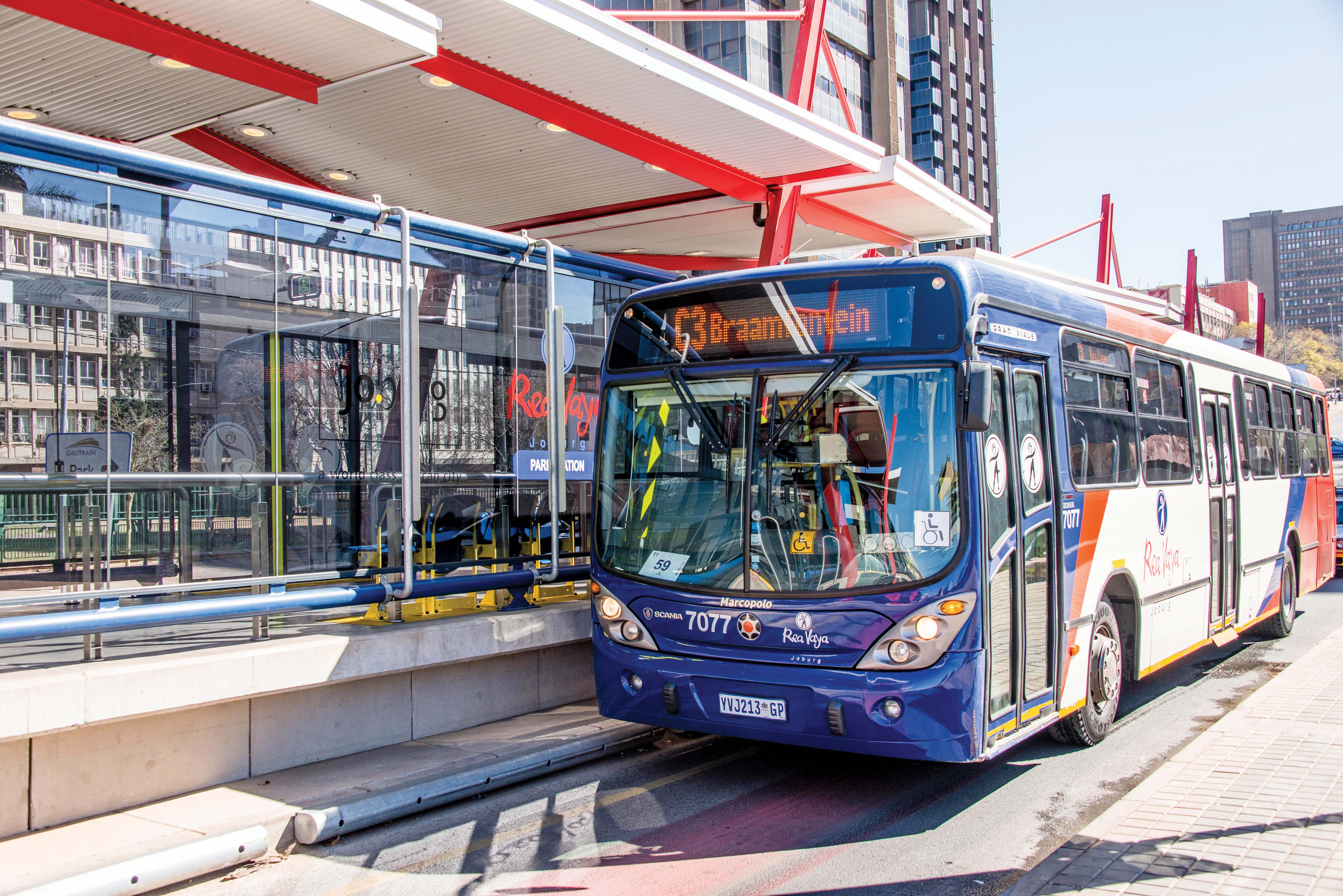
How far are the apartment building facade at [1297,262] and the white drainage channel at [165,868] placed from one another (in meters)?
185

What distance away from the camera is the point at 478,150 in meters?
14.4

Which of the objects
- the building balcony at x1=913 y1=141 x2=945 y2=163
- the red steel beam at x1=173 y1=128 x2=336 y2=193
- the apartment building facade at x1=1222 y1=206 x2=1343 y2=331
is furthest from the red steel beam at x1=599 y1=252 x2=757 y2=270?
the apartment building facade at x1=1222 y1=206 x2=1343 y2=331

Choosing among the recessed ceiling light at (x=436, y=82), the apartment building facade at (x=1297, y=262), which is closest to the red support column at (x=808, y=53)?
the recessed ceiling light at (x=436, y=82)

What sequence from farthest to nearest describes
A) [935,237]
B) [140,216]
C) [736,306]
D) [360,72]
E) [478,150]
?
[935,237], [478,150], [360,72], [736,306], [140,216]

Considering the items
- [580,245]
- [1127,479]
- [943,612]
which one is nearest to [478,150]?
[580,245]

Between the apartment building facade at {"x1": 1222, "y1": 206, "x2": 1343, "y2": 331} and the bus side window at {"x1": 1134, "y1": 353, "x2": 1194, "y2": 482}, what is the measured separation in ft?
583

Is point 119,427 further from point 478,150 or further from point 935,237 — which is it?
point 935,237

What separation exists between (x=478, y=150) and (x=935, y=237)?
9.17m

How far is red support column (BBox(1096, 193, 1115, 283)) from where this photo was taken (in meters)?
31.3

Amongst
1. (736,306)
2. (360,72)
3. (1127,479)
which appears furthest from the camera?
(360,72)

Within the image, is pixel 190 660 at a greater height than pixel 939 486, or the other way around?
pixel 939 486

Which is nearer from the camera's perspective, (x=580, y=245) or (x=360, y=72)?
(x=360, y=72)

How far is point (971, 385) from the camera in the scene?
5836 mm

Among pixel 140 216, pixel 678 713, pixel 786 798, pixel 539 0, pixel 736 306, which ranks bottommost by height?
pixel 786 798
